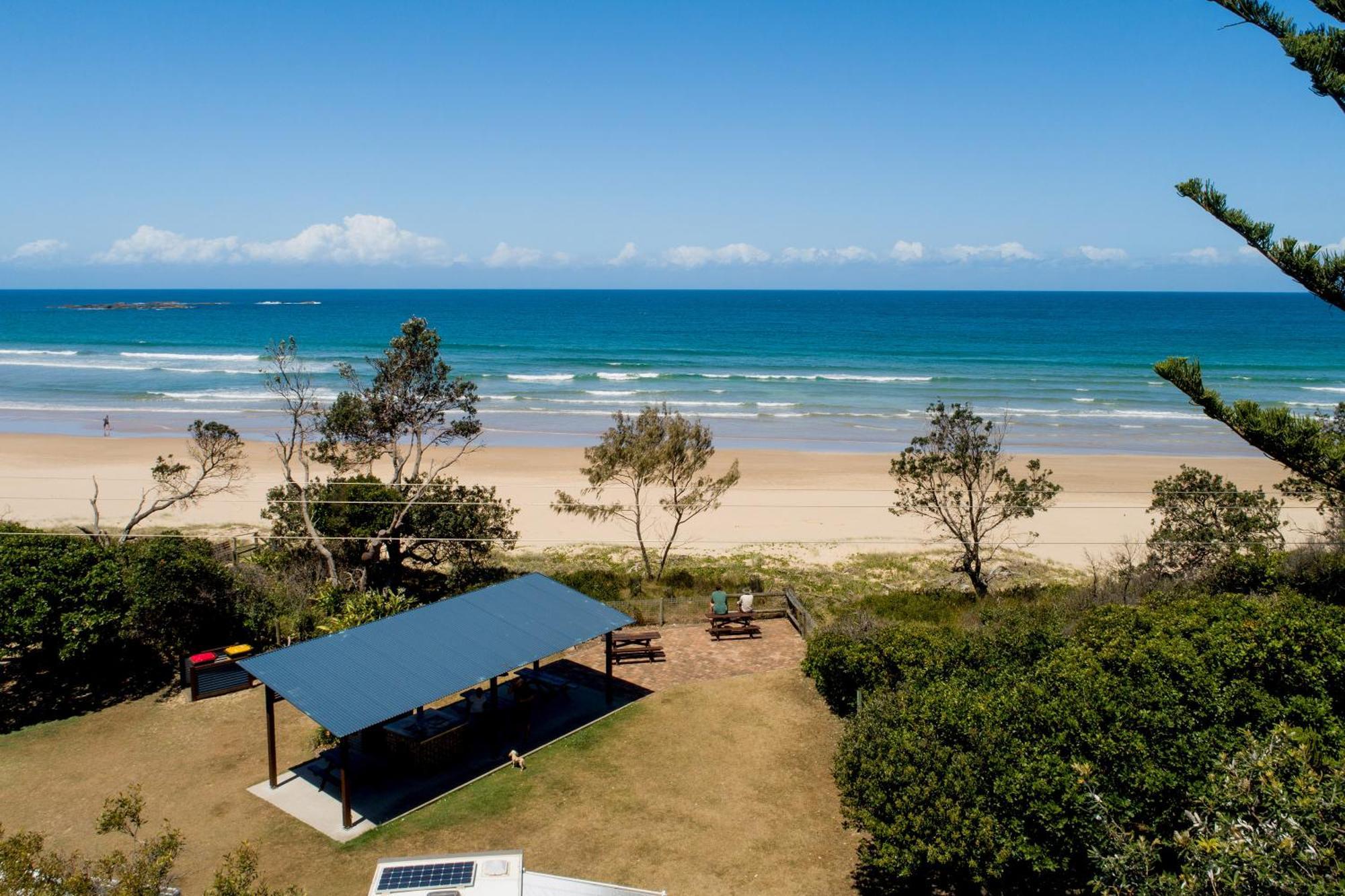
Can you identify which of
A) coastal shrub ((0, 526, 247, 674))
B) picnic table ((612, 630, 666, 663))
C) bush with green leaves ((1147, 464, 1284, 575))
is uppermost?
bush with green leaves ((1147, 464, 1284, 575))

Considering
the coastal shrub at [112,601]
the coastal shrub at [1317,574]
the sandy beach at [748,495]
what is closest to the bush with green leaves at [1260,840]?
the coastal shrub at [1317,574]

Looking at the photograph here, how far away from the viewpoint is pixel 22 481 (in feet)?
104

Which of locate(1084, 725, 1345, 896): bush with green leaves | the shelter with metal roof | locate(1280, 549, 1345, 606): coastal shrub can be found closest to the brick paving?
the shelter with metal roof

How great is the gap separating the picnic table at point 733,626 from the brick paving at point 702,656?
0.11 metres

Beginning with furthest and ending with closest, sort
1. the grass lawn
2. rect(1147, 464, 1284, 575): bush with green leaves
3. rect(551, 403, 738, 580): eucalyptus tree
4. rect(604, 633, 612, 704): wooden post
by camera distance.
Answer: rect(551, 403, 738, 580): eucalyptus tree < rect(1147, 464, 1284, 575): bush with green leaves < rect(604, 633, 612, 704): wooden post < the grass lawn

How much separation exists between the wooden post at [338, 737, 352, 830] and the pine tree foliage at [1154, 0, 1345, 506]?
1097 centimetres

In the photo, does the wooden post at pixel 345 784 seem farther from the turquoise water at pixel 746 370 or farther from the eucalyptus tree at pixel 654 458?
the turquoise water at pixel 746 370

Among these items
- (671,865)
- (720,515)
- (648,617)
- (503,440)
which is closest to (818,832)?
(671,865)

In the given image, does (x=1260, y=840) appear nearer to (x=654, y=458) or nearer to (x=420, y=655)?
(x=420, y=655)

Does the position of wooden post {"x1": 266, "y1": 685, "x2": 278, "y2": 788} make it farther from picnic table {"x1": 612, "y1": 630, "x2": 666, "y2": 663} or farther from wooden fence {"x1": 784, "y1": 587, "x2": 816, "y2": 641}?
wooden fence {"x1": 784, "y1": 587, "x2": 816, "y2": 641}

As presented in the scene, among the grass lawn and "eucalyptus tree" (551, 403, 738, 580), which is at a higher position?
"eucalyptus tree" (551, 403, 738, 580)

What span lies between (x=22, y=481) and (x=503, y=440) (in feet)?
60.3

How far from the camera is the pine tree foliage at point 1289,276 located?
975cm

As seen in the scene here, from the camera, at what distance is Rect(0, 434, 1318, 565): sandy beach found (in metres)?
26.8
